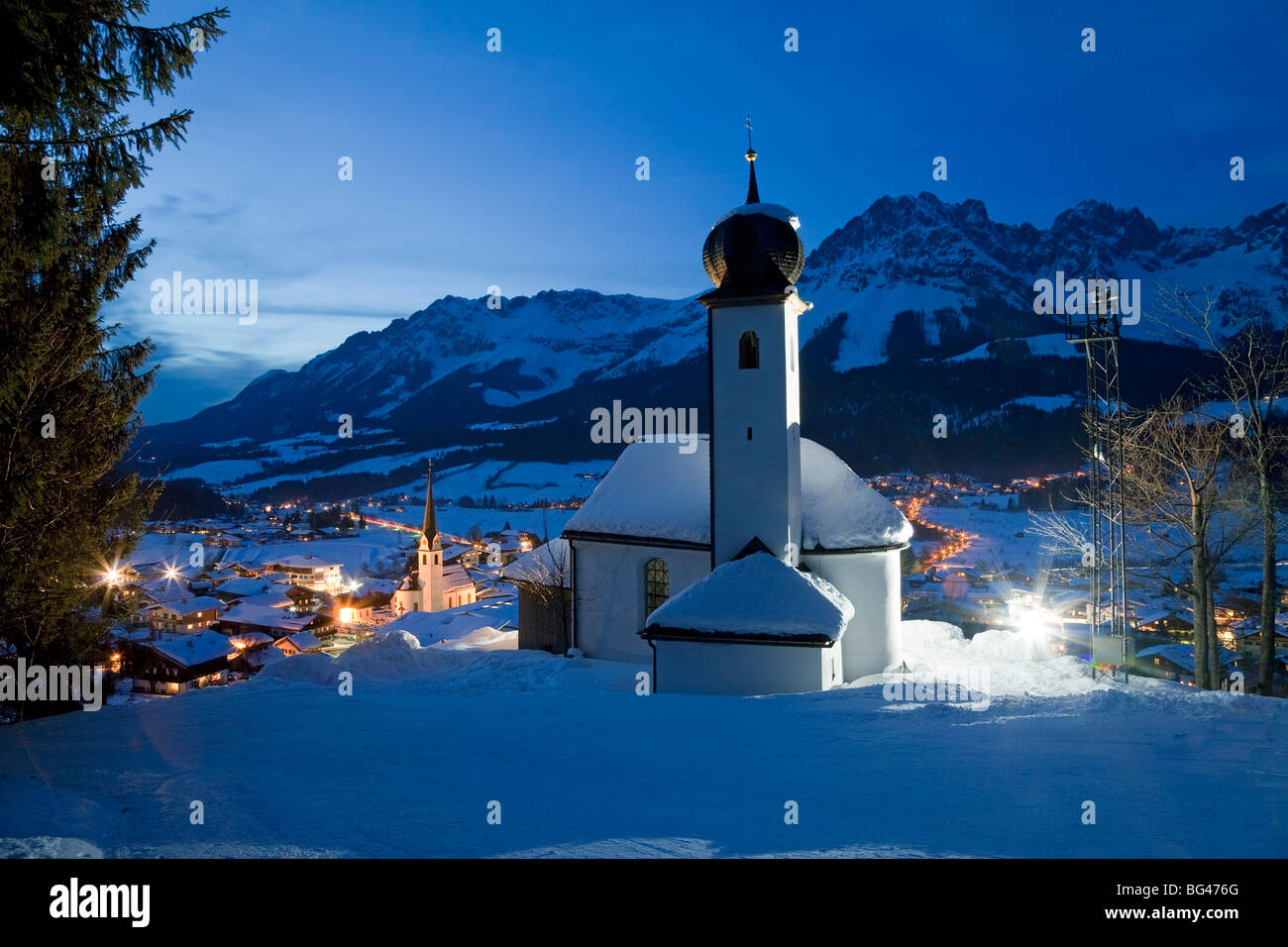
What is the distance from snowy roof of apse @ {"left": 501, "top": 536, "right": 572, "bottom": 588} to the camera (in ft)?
73.2

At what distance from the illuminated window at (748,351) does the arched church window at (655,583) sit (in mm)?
5824

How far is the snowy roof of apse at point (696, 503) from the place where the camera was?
18672mm

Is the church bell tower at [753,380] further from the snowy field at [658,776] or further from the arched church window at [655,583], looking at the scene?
the snowy field at [658,776]

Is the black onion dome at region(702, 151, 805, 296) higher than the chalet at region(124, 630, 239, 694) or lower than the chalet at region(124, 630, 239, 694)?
higher

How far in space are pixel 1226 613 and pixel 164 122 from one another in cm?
3599

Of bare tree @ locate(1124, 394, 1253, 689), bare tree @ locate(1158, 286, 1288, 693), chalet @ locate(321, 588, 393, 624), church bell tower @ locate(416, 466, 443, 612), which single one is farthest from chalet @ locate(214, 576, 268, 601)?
bare tree @ locate(1158, 286, 1288, 693)

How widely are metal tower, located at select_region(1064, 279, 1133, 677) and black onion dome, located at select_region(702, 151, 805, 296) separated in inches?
245

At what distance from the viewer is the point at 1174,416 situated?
1603 centimetres

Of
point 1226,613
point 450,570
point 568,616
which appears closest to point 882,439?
→ point 450,570

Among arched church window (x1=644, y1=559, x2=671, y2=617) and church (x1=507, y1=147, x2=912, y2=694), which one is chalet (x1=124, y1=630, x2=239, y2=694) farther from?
arched church window (x1=644, y1=559, x2=671, y2=617)

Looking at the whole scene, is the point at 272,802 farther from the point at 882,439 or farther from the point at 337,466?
the point at 337,466

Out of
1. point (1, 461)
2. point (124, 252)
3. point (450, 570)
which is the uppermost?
point (124, 252)

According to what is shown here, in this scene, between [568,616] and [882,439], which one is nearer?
[568,616]

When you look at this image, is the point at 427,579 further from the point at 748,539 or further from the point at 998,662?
the point at 998,662
